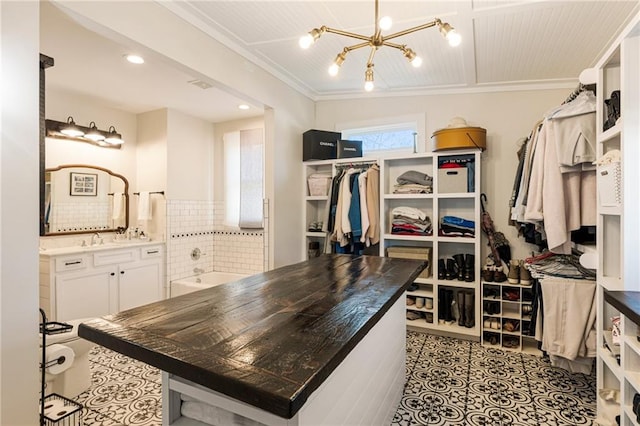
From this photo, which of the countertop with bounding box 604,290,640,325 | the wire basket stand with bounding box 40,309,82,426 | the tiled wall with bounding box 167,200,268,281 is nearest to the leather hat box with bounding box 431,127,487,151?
the countertop with bounding box 604,290,640,325

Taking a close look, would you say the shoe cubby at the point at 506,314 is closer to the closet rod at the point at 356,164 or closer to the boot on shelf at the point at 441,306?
the boot on shelf at the point at 441,306

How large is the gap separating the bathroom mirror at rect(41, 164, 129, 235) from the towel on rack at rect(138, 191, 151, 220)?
235 millimetres

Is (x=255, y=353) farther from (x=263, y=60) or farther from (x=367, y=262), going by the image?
(x=263, y=60)

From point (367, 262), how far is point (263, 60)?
2070 millimetres

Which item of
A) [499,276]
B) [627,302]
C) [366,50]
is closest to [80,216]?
[366,50]

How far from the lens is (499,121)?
342 centimetres

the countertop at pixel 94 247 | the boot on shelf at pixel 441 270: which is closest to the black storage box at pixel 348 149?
the boot on shelf at pixel 441 270

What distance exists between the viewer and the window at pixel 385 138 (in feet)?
12.4

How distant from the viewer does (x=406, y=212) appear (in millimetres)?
3480

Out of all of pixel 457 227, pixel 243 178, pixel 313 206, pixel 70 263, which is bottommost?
pixel 70 263

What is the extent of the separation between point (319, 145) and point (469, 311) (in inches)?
91.0

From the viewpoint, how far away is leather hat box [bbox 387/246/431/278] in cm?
331

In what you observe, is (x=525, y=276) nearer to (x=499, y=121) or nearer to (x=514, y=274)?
(x=514, y=274)

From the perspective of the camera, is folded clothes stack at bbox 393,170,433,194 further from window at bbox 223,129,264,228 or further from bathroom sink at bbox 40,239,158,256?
bathroom sink at bbox 40,239,158,256
